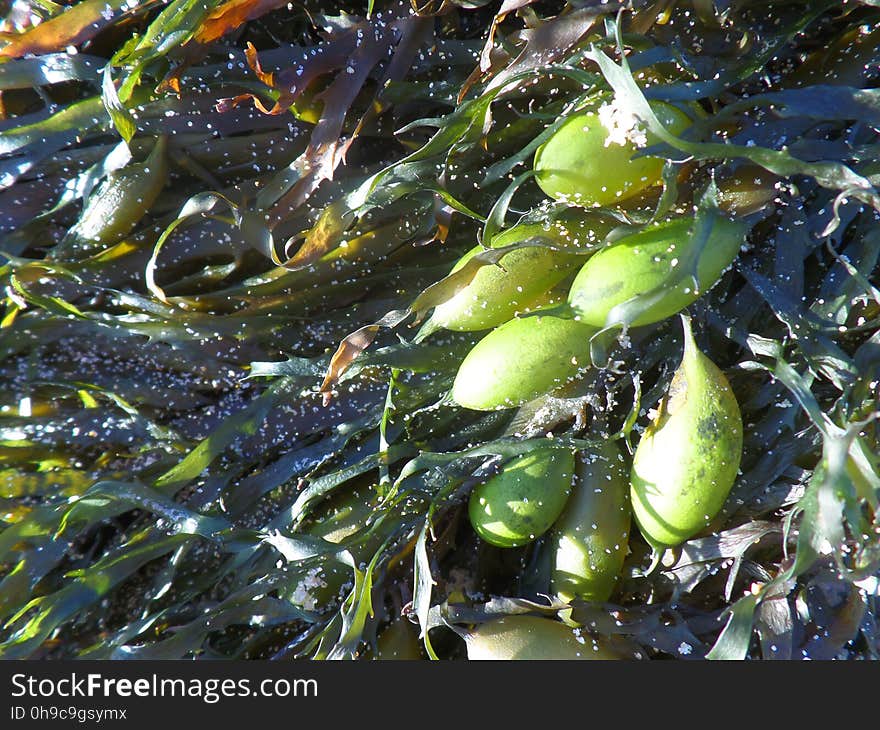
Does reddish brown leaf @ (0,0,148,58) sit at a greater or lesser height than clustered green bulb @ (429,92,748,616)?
greater

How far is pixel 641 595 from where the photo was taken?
809mm

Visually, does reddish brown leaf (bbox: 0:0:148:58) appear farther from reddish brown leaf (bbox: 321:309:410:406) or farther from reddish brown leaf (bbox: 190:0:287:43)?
reddish brown leaf (bbox: 321:309:410:406)

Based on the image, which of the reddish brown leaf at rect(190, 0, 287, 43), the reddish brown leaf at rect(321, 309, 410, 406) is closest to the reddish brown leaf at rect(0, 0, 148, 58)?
the reddish brown leaf at rect(190, 0, 287, 43)

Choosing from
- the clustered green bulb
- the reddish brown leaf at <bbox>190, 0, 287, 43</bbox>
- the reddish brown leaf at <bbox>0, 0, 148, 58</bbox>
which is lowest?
the clustered green bulb

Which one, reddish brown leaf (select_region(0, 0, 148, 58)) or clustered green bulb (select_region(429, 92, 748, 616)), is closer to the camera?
clustered green bulb (select_region(429, 92, 748, 616))

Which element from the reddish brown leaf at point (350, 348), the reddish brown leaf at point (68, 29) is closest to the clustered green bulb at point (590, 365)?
the reddish brown leaf at point (350, 348)

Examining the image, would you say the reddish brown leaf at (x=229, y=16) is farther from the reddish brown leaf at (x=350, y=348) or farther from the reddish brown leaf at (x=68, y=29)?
the reddish brown leaf at (x=350, y=348)

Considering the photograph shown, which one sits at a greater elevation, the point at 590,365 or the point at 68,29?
the point at 68,29

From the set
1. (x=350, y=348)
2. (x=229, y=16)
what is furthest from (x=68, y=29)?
(x=350, y=348)

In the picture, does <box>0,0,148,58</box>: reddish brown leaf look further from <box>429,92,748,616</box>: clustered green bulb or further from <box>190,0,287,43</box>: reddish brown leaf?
<box>429,92,748,616</box>: clustered green bulb

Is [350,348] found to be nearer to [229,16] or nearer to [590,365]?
[590,365]

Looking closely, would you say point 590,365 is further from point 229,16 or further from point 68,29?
point 68,29

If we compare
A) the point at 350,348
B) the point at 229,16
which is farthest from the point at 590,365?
the point at 229,16

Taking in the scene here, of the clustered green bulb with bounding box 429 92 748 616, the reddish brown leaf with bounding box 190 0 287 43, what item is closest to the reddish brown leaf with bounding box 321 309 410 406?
the clustered green bulb with bounding box 429 92 748 616
